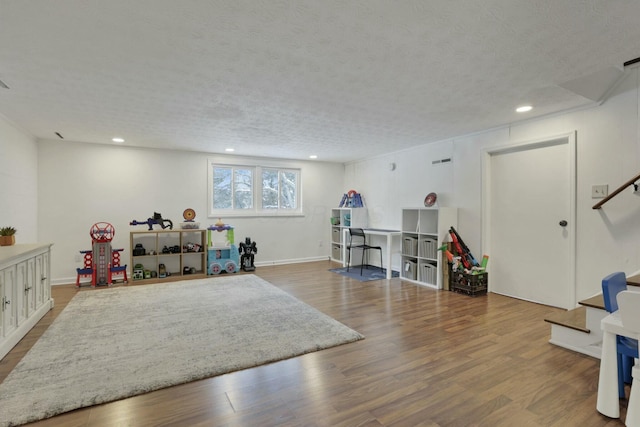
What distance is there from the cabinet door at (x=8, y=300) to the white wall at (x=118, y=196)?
281 cm

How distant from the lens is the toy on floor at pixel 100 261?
4945 millimetres

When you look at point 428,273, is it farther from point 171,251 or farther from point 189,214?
point 171,251

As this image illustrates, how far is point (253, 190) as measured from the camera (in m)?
6.75

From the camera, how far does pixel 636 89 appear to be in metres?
3.07

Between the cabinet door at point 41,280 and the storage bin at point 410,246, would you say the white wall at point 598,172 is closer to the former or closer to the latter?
the storage bin at point 410,246

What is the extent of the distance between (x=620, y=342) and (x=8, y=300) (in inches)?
182

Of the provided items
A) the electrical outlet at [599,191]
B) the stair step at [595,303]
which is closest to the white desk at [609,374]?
the stair step at [595,303]

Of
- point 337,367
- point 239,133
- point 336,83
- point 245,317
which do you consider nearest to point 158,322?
point 245,317

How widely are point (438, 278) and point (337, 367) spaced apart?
2893mm

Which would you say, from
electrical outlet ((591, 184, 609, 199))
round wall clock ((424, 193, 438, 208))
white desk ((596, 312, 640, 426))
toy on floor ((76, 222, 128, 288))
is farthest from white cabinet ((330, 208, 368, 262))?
white desk ((596, 312, 640, 426))

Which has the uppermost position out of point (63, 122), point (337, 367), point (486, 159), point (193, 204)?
point (63, 122)

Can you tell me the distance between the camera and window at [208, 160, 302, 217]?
21.1 feet

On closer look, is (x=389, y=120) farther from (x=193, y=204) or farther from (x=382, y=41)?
(x=193, y=204)

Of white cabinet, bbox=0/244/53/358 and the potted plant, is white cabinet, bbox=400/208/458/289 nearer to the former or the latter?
white cabinet, bbox=0/244/53/358
